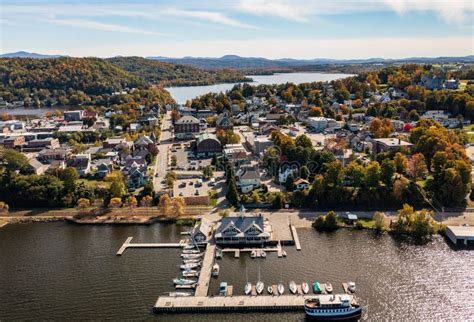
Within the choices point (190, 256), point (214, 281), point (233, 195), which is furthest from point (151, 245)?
point (233, 195)

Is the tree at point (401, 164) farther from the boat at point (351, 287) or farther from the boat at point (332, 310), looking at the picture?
the boat at point (332, 310)

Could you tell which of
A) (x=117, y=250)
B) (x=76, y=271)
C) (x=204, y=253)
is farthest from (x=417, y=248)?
(x=76, y=271)

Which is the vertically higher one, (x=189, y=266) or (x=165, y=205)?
(x=165, y=205)

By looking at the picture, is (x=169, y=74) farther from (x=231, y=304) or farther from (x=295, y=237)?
(x=231, y=304)

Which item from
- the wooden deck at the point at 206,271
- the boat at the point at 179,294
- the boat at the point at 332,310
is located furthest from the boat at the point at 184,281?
the boat at the point at 332,310

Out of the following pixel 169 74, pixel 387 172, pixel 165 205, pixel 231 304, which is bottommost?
pixel 231 304

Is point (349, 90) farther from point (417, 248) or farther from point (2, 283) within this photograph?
point (2, 283)

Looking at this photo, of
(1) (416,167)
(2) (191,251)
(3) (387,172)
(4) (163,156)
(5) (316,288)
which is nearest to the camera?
(5) (316,288)
